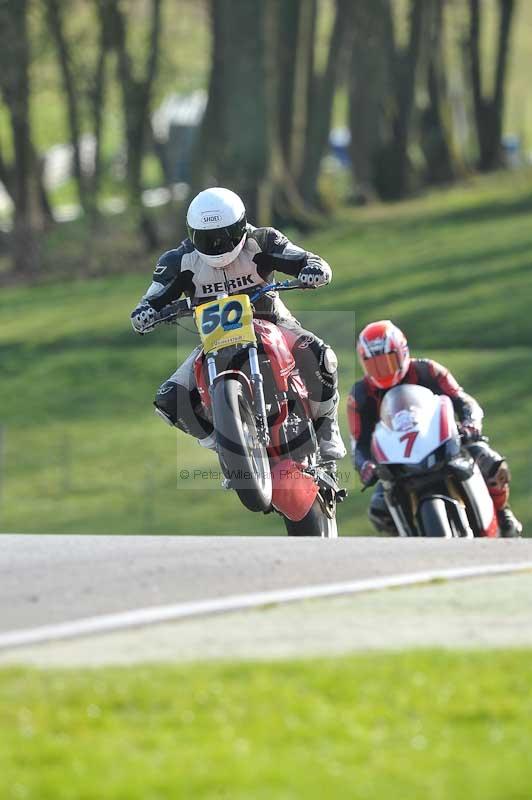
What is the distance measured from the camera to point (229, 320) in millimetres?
11188

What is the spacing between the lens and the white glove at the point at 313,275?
11.3m

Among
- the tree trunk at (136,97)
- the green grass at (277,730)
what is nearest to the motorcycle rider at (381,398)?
the green grass at (277,730)

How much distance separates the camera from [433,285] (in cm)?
3856

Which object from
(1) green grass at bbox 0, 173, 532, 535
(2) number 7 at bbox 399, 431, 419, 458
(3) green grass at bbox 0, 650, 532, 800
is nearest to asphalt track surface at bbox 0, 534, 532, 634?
(3) green grass at bbox 0, 650, 532, 800

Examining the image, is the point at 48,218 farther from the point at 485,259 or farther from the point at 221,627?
the point at 221,627

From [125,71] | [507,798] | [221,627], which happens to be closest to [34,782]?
[507,798]

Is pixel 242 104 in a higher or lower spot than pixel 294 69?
higher

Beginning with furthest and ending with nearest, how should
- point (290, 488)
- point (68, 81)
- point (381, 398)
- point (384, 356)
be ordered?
point (68, 81) → point (381, 398) → point (384, 356) → point (290, 488)

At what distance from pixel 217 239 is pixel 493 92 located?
162 feet

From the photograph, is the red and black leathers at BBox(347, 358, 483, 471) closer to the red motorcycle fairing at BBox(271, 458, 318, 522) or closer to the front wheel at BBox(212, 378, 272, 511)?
the red motorcycle fairing at BBox(271, 458, 318, 522)

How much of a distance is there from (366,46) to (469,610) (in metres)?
44.9

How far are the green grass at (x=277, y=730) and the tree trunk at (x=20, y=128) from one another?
110ft

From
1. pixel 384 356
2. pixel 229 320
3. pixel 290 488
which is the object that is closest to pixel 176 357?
pixel 384 356
